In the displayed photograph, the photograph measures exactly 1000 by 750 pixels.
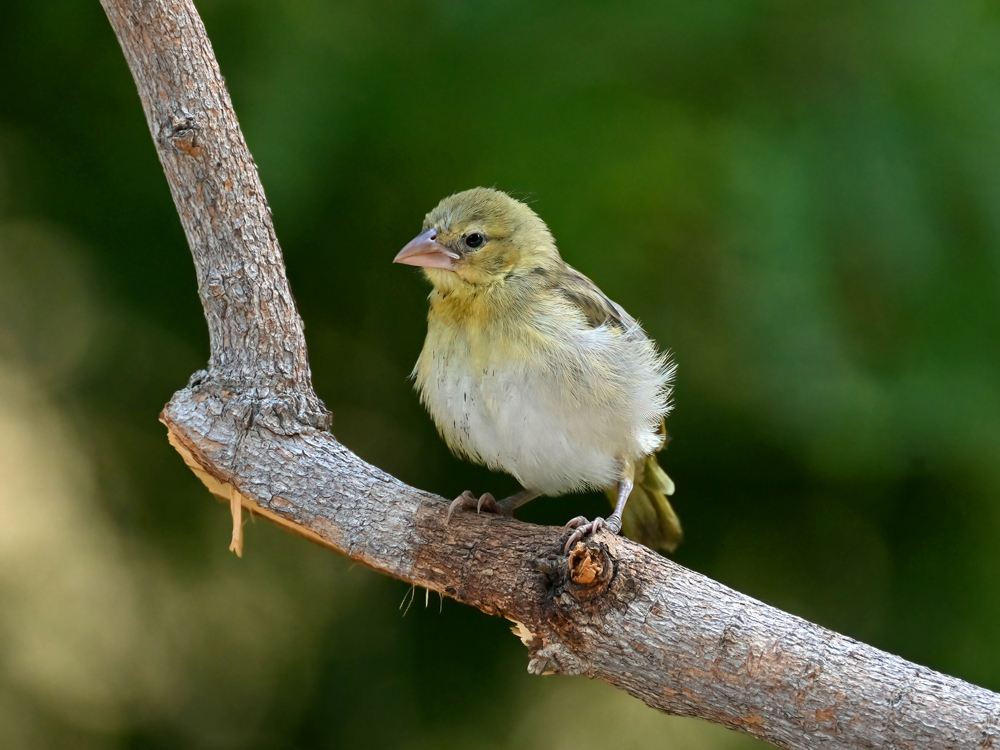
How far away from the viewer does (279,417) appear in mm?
2285

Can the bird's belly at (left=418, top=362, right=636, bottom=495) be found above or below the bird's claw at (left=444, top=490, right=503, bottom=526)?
above

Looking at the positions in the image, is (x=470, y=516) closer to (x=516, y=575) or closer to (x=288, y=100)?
(x=516, y=575)

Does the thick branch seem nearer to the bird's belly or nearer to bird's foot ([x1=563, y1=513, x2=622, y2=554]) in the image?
bird's foot ([x1=563, y1=513, x2=622, y2=554])

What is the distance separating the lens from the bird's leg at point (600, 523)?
206 centimetres

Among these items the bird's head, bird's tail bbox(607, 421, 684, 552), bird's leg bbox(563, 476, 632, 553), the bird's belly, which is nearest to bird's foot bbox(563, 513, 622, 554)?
bird's leg bbox(563, 476, 632, 553)

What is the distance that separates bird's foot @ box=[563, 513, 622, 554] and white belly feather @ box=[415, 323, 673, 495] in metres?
0.17

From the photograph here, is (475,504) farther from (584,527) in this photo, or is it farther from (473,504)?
(584,527)

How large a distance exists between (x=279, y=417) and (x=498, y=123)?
127cm

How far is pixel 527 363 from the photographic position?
7.58ft

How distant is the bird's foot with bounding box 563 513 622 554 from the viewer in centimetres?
205

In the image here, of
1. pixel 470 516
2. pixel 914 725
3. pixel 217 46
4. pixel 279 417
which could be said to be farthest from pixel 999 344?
pixel 217 46

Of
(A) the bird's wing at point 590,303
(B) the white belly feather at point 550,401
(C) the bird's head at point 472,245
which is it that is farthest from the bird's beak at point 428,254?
(A) the bird's wing at point 590,303

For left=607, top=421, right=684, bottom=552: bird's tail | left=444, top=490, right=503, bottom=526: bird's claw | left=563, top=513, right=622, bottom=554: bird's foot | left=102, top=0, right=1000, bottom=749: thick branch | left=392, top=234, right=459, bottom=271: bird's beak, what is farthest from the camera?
left=607, top=421, right=684, bottom=552: bird's tail

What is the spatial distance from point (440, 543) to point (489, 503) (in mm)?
275
